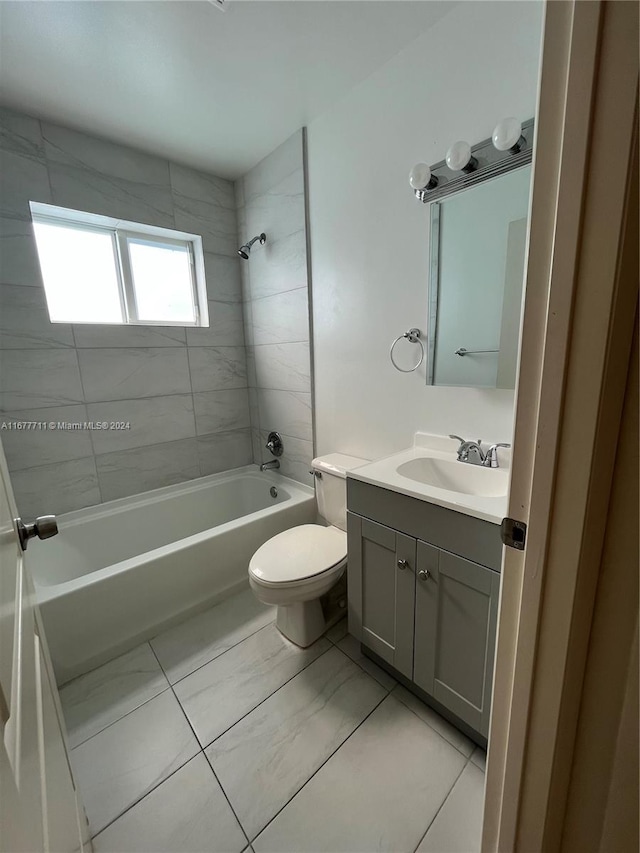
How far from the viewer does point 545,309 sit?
1.60 ft

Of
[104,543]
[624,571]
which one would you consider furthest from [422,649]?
[104,543]

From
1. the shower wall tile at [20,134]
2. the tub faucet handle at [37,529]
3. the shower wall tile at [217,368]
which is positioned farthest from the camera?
the shower wall tile at [217,368]

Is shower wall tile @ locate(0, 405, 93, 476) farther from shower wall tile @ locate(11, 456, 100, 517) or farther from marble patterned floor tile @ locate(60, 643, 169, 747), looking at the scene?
marble patterned floor tile @ locate(60, 643, 169, 747)

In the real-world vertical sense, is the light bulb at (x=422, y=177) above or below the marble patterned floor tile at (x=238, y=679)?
above

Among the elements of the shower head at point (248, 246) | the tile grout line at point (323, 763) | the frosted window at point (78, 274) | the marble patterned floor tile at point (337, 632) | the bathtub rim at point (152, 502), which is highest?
the shower head at point (248, 246)

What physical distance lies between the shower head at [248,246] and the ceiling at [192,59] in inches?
19.3

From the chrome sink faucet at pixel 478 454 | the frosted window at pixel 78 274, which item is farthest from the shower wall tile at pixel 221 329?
the chrome sink faucet at pixel 478 454

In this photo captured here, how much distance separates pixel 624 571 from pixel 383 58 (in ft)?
6.35

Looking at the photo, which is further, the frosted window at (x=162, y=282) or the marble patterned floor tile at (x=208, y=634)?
the frosted window at (x=162, y=282)

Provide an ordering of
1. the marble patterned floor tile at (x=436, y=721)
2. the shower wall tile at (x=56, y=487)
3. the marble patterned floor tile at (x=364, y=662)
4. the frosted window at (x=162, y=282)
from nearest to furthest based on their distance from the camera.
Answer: the marble patterned floor tile at (x=436, y=721) < the marble patterned floor tile at (x=364, y=662) < the shower wall tile at (x=56, y=487) < the frosted window at (x=162, y=282)

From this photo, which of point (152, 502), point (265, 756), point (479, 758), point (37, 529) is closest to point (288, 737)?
point (265, 756)

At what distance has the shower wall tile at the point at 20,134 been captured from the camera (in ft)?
5.16

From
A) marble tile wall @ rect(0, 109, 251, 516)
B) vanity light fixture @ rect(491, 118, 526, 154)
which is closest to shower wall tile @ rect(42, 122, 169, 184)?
marble tile wall @ rect(0, 109, 251, 516)

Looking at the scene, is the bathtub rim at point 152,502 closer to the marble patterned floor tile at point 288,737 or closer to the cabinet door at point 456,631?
the marble patterned floor tile at point 288,737
